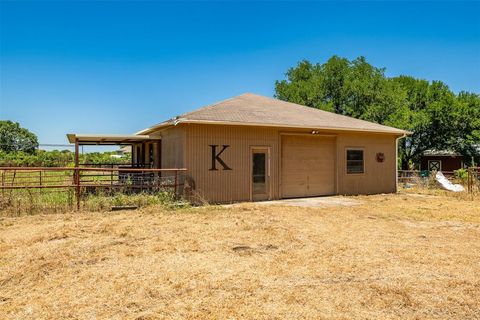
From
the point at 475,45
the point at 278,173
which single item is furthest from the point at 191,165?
the point at 475,45

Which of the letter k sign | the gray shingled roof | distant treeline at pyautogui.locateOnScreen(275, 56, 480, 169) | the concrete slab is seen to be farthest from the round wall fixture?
distant treeline at pyautogui.locateOnScreen(275, 56, 480, 169)

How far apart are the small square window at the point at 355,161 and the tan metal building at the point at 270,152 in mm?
40

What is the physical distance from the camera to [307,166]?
13.2m

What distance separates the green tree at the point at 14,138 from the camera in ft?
198

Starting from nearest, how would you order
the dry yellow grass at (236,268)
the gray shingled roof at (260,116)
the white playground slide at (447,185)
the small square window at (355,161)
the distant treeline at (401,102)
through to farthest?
the dry yellow grass at (236,268) → the gray shingled roof at (260,116) → the small square window at (355,161) → the white playground slide at (447,185) → the distant treeline at (401,102)

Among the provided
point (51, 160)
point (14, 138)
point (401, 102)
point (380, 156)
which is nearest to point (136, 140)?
point (380, 156)

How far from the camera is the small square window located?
14.0 metres

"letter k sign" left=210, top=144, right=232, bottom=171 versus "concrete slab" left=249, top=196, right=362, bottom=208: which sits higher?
"letter k sign" left=210, top=144, right=232, bottom=171

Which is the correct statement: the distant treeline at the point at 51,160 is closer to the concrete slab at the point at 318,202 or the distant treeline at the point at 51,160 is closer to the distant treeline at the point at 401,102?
the concrete slab at the point at 318,202

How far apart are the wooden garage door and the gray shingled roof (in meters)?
0.69

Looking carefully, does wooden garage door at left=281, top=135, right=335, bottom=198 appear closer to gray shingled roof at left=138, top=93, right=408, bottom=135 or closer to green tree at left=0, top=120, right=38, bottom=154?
gray shingled roof at left=138, top=93, right=408, bottom=135

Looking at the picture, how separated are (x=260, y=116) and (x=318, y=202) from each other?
3.63 metres

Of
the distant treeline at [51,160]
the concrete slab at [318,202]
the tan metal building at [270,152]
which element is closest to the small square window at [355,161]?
the tan metal building at [270,152]

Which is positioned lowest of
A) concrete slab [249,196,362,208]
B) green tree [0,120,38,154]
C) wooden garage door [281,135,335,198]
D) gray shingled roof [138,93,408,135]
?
concrete slab [249,196,362,208]
